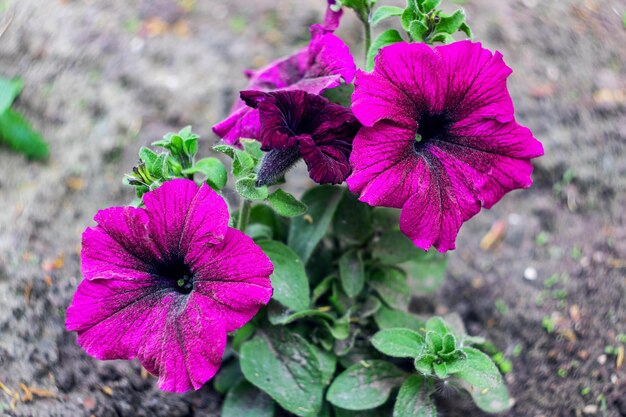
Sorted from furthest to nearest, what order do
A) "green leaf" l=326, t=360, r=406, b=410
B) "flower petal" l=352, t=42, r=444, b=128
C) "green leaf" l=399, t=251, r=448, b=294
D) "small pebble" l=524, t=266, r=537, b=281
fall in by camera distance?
1. "small pebble" l=524, t=266, r=537, b=281
2. "green leaf" l=399, t=251, r=448, b=294
3. "green leaf" l=326, t=360, r=406, b=410
4. "flower petal" l=352, t=42, r=444, b=128

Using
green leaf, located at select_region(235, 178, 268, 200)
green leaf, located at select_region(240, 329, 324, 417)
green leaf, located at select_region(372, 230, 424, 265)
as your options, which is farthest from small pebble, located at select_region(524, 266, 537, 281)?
green leaf, located at select_region(235, 178, 268, 200)

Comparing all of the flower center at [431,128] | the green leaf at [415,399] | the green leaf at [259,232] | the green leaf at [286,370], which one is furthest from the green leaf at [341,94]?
the green leaf at [415,399]

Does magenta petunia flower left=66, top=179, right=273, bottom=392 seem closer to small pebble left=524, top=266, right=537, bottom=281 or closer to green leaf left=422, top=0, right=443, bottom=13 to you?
green leaf left=422, top=0, right=443, bottom=13

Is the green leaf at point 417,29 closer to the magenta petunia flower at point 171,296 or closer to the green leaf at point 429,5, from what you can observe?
the green leaf at point 429,5

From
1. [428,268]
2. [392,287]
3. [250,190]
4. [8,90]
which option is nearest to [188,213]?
[250,190]

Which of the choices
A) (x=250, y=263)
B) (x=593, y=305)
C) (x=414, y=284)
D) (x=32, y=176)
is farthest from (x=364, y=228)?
(x=32, y=176)
